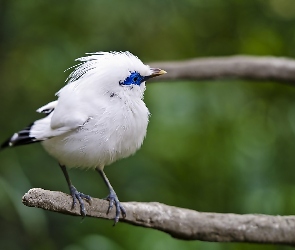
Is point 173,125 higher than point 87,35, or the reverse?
point 87,35

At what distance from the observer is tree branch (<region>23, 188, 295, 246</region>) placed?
1.80m

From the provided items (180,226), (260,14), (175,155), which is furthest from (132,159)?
(180,226)

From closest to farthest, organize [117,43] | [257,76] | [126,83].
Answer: [126,83] → [257,76] → [117,43]

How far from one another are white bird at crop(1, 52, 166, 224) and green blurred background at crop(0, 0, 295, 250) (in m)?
1.18

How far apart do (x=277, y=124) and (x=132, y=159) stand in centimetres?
79

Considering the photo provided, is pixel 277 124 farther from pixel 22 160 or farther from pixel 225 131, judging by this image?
pixel 22 160

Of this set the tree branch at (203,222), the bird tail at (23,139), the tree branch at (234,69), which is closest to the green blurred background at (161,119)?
the tree branch at (234,69)

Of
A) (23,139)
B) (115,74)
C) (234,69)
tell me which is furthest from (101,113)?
(234,69)

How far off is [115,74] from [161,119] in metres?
1.44

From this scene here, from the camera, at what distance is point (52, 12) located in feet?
11.3

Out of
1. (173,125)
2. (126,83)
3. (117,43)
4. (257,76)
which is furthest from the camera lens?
(117,43)

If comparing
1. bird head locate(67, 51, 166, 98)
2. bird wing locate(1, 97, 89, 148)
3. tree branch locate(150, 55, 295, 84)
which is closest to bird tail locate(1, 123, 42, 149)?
bird wing locate(1, 97, 89, 148)

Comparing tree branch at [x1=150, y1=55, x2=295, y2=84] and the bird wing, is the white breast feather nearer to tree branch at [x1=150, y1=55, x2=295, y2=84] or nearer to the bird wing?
the bird wing

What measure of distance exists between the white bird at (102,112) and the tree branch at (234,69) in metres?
0.88
